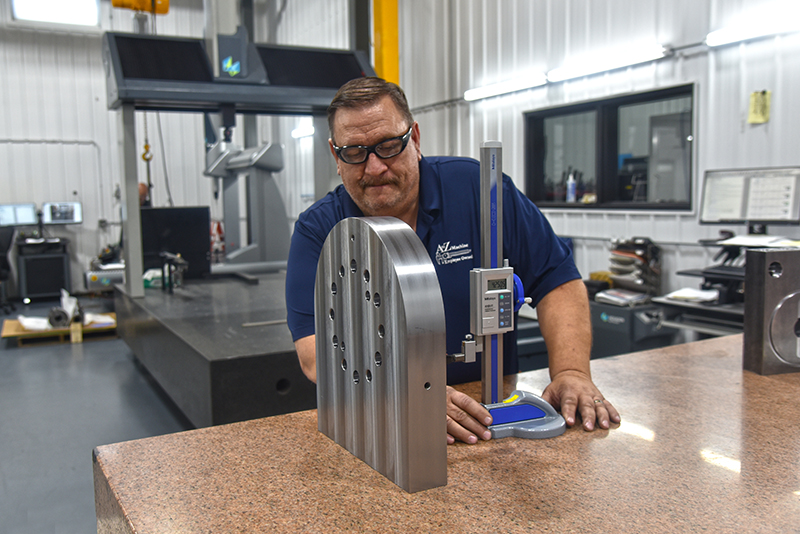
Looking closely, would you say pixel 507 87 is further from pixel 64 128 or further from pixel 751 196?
pixel 64 128

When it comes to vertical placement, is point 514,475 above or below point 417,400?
below

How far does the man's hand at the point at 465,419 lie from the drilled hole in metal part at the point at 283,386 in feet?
4.81

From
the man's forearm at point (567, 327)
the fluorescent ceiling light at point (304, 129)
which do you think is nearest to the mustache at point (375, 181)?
the man's forearm at point (567, 327)

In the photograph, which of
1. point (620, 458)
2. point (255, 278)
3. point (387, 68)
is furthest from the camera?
point (387, 68)

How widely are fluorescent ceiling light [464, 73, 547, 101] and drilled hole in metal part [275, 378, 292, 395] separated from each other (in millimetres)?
3584

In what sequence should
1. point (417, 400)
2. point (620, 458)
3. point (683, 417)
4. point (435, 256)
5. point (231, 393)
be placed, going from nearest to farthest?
1. point (417, 400)
2. point (620, 458)
3. point (683, 417)
4. point (435, 256)
5. point (231, 393)

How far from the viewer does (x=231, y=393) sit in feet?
7.01

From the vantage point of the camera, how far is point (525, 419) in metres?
0.93

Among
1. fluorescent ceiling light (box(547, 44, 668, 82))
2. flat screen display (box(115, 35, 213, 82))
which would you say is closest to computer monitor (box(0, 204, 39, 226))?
flat screen display (box(115, 35, 213, 82))

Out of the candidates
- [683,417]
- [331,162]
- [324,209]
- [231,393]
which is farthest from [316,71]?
[683,417]

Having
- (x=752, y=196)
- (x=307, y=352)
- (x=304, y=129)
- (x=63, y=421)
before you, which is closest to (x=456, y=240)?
(x=307, y=352)

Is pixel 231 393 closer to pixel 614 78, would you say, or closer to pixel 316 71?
pixel 316 71

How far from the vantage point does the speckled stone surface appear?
67 cm

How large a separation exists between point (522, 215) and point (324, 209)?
1.46 feet
